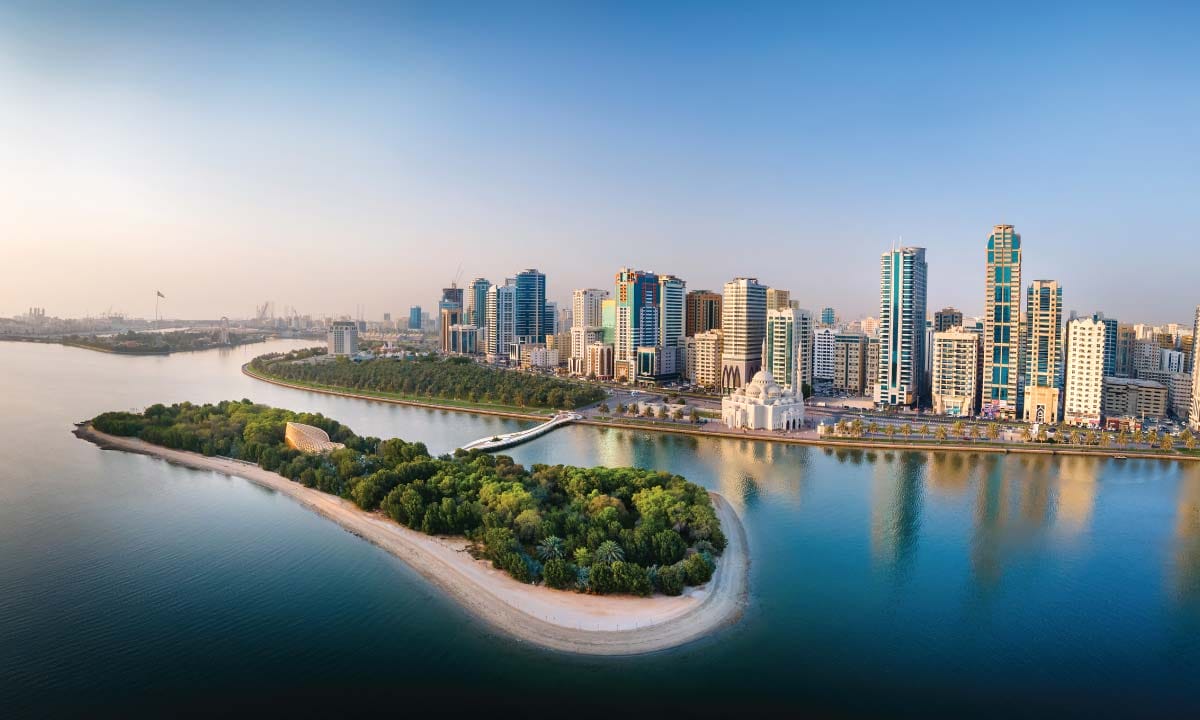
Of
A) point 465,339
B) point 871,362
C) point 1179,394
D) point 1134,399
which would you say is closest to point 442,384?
point 871,362

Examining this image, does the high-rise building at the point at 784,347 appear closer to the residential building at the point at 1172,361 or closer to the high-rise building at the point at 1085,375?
the high-rise building at the point at 1085,375

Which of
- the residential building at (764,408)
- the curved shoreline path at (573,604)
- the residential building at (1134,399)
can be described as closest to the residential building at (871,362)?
the residential building at (1134,399)

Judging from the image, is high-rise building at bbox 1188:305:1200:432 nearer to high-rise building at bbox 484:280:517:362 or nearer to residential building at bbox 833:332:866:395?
residential building at bbox 833:332:866:395

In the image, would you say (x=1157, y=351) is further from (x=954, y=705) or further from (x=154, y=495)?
(x=154, y=495)

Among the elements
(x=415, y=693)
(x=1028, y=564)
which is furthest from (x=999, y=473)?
(x=415, y=693)

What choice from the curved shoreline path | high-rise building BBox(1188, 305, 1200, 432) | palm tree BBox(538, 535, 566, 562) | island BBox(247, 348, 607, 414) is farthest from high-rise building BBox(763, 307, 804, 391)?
palm tree BBox(538, 535, 566, 562)

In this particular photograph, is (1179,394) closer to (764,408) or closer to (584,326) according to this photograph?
(764,408)

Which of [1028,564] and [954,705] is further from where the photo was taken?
[1028,564]
